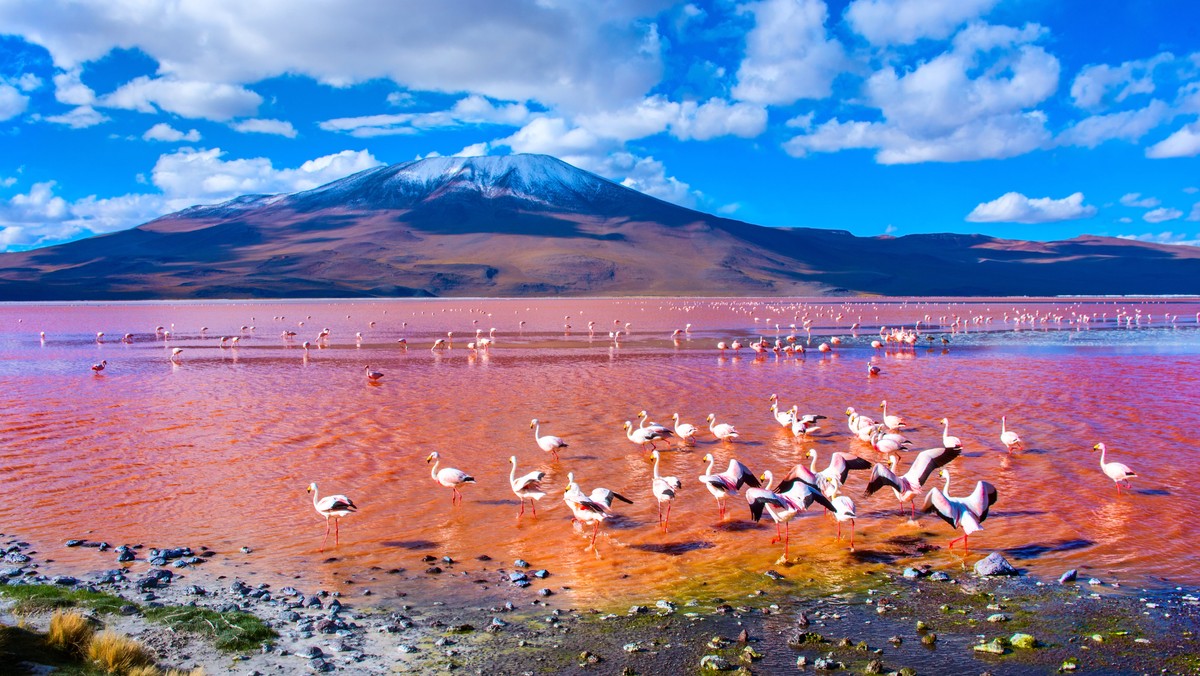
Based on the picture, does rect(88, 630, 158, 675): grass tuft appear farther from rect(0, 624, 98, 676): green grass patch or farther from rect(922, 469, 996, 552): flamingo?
rect(922, 469, 996, 552): flamingo

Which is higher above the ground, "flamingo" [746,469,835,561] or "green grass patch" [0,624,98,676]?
"flamingo" [746,469,835,561]

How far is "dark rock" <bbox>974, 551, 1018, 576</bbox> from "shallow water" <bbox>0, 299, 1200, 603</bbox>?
1.17 ft

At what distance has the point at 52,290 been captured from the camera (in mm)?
132625

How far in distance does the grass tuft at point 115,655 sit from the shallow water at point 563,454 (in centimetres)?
231

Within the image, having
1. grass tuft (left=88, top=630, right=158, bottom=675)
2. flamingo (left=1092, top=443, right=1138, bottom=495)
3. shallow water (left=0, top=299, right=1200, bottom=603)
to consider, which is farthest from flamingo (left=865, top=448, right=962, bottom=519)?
grass tuft (left=88, top=630, right=158, bottom=675)

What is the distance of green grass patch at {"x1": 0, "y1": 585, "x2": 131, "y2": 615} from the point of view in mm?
6922

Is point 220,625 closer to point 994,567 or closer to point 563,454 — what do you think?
point 994,567

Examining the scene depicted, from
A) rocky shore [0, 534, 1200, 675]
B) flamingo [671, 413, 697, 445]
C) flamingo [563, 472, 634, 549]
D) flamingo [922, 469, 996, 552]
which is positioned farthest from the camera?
flamingo [671, 413, 697, 445]

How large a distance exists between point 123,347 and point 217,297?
10255 cm

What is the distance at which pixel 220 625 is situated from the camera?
6.85 m

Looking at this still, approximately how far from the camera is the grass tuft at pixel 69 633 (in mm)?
6059

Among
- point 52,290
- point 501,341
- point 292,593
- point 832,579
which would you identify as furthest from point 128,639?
point 52,290

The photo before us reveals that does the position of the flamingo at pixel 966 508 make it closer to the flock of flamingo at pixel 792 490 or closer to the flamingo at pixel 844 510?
the flock of flamingo at pixel 792 490

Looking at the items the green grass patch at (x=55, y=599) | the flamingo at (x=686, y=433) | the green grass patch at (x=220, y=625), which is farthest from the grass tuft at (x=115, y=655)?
the flamingo at (x=686, y=433)
